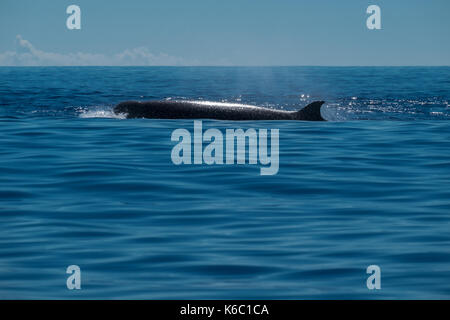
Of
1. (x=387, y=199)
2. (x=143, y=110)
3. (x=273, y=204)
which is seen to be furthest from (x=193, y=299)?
(x=143, y=110)

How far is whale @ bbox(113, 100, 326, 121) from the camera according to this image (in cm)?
2372

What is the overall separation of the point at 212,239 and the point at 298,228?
1147 millimetres

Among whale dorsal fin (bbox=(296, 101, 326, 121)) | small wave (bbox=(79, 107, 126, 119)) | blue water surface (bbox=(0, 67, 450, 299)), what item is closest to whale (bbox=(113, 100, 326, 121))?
whale dorsal fin (bbox=(296, 101, 326, 121))

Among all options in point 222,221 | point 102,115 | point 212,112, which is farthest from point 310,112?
point 222,221

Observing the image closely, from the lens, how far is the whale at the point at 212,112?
23.7m

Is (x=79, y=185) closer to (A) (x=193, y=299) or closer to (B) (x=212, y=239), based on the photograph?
(B) (x=212, y=239)

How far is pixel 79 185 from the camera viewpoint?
12539 millimetres

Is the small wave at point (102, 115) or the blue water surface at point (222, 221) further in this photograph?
the small wave at point (102, 115)

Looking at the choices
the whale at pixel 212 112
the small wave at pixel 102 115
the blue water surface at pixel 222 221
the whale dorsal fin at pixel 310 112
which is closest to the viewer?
the blue water surface at pixel 222 221

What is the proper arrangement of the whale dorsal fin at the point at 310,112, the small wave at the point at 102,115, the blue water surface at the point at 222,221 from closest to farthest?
the blue water surface at the point at 222,221 < the whale dorsal fin at the point at 310,112 < the small wave at the point at 102,115

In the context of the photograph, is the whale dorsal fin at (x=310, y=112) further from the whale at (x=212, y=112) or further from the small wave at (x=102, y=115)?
the small wave at (x=102, y=115)

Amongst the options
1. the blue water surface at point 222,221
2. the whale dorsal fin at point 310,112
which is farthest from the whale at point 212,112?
the blue water surface at point 222,221

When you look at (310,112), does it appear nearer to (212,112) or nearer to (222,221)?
(212,112)

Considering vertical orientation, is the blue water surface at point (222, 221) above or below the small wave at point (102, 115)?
below
